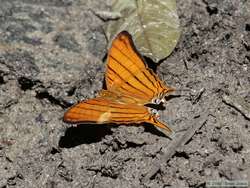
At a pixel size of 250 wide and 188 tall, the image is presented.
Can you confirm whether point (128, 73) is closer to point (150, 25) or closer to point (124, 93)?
point (124, 93)

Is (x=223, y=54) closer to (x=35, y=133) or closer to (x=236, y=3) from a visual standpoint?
(x=236, y=3)

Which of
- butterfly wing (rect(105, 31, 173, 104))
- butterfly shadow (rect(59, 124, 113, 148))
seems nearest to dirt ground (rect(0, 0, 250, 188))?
butterfly shadow (rect(59, 124, 113, 148))

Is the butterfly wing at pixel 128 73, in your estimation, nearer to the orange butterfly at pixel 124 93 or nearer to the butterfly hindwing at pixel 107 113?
the orange butterfly at pixel 124 93

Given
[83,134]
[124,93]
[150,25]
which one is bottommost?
[83,134]

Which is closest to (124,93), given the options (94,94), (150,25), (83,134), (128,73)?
(128,73)

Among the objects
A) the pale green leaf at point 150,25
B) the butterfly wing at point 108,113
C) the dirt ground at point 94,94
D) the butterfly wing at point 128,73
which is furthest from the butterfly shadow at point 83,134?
the pale green leaf at point 150,25

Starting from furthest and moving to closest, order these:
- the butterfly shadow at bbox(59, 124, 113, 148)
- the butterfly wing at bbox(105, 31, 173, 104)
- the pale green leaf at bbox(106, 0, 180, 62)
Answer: the pale green leaf at bbox(106, 0, 180, 62) < the butterfly wing at bbox(105, 31, 173, 104) < the butterfly shadow at bbox(59, 124, 113, 148)

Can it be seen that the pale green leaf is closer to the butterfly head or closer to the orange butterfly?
the orange butterfly

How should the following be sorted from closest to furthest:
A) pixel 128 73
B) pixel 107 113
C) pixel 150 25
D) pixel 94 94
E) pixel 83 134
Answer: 1. pixel 107 113
2. pixel 83 134
3. pixel 128 73
4. pixel 94 94
5. pixel 150 25
